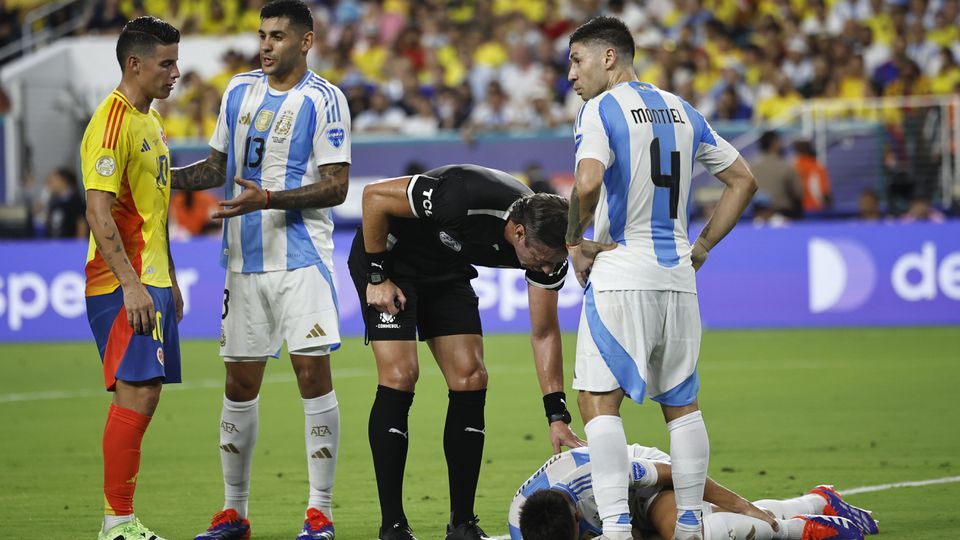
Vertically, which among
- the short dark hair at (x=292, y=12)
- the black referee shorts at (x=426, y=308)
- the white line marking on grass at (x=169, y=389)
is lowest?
the white line marking on grass at (x=169, y=389)

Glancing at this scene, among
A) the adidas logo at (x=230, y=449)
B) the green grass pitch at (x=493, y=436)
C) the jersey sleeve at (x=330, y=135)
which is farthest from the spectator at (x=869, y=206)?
the adidas logo at (x=230, y=449)

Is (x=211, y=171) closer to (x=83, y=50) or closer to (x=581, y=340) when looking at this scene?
(x=581, y=340)

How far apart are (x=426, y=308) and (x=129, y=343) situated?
1425 mm

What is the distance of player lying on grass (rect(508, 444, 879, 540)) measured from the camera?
589 cm

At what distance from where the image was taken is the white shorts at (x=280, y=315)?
6.86 meters

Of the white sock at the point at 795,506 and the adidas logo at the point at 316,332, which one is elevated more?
the adidas logo at the point at 316,332

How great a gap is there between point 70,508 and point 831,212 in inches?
537

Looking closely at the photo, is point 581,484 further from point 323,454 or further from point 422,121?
point 422,121

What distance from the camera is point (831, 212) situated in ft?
62.2

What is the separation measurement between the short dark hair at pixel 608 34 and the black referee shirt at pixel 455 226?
2.72 ft

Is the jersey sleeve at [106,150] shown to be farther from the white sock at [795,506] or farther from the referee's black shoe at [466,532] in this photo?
the white sock at [795,506]

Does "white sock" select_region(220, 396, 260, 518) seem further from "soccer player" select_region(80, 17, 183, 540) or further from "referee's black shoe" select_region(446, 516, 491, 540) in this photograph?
"referee's black shoe" select_region(446, 516, 491, 540)

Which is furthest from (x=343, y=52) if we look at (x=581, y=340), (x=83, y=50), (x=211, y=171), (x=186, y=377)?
(x=581, y=340)

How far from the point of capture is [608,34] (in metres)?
5.98
